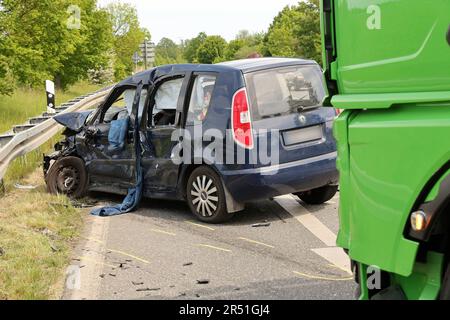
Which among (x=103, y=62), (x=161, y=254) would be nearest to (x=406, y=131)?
(x=161, y=254)

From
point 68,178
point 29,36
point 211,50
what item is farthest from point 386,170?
point 211,50

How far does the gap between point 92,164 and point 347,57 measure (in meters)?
6.07

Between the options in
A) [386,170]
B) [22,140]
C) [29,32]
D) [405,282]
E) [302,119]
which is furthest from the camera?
[29,32]

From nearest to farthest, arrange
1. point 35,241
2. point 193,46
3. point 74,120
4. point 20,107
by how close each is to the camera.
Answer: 1. point 35,241
2. point 74,120
3. point 20,107
4. point 193,46

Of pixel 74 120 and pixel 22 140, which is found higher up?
pixel 74 120

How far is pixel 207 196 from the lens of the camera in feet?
22.5

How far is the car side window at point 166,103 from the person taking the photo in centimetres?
740

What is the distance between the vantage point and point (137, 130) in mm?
7711

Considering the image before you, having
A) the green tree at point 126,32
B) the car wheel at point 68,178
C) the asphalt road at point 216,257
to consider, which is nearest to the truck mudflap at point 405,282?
the asphalt road at point 216,257

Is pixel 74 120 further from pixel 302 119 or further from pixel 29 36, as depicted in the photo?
pixel 29 36

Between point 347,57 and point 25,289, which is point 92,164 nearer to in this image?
point 25,289

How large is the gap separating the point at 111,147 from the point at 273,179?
8.81 ft

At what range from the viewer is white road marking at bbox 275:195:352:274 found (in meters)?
5.23

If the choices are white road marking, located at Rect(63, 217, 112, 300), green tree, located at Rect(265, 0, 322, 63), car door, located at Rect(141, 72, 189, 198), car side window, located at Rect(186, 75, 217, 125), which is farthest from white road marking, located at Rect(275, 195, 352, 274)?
green tree, located at Rect(265, 0, 322, 63)
